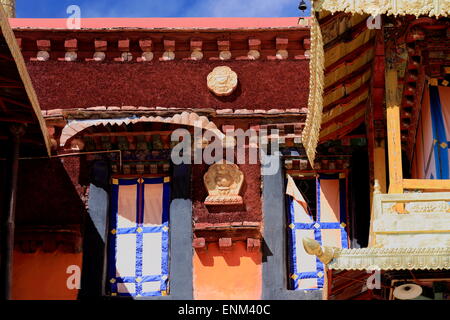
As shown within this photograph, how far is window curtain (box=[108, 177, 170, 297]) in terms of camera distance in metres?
15.1

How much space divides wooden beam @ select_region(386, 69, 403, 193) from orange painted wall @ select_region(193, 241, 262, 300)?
3721 millimetres

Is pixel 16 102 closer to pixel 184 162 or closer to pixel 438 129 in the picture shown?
pixel 184 162

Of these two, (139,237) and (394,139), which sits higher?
(394,139)

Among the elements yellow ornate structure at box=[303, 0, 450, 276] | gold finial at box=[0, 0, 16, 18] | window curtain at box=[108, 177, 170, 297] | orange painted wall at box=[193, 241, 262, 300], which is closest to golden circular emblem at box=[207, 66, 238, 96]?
window curtain at box=[108, 177, 170, 297]

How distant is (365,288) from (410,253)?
55.9 inches

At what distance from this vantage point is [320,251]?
1098cm

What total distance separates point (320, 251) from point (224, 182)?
15.0 feet

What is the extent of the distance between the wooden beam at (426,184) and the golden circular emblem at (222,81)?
485 cm

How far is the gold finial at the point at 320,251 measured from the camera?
1084 cm

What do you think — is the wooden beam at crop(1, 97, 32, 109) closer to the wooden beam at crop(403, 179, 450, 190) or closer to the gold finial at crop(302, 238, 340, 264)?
the gold finial at crop(302, 238, 340, 264)

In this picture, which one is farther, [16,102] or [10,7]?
[10,7]

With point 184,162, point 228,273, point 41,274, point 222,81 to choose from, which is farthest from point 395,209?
point 41,274

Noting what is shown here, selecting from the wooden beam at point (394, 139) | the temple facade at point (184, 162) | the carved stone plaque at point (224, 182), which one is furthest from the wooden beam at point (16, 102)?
the wooden beam at point (394, 139)

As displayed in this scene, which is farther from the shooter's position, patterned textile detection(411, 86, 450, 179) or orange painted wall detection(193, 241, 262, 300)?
orange painted wall detection(193, 241, 262, 300)
